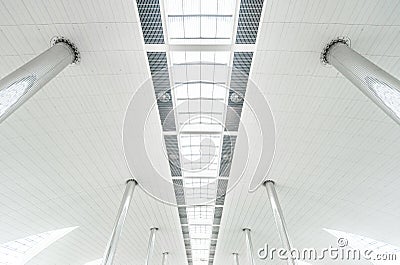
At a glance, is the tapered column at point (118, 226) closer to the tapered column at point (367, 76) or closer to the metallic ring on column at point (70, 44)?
the metallic ring on column at point (70, 44)

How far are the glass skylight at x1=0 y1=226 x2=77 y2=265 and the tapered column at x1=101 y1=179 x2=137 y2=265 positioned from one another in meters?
12.7

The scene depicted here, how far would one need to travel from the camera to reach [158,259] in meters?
37.9

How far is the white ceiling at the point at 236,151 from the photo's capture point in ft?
34.3

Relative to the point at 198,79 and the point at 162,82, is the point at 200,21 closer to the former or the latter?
the point at 198,79

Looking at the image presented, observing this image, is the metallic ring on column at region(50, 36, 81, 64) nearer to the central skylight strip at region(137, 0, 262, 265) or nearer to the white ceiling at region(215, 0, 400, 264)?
the central skylight strip at region(137, 0, 262, 265)

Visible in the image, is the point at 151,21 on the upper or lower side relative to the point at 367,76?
upper

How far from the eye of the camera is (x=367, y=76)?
8.53 meters

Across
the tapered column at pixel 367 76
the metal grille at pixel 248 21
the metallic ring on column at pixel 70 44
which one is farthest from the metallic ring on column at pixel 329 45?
the metallic ring on column at pixel 70 44

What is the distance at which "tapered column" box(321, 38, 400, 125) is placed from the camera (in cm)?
747

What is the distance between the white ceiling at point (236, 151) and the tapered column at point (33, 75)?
0.54m

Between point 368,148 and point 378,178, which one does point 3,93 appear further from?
point 378,178

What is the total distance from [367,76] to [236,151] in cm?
1010

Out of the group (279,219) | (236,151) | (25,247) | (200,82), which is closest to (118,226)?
(236,151)

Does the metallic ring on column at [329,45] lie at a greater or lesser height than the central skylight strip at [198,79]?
lesser
